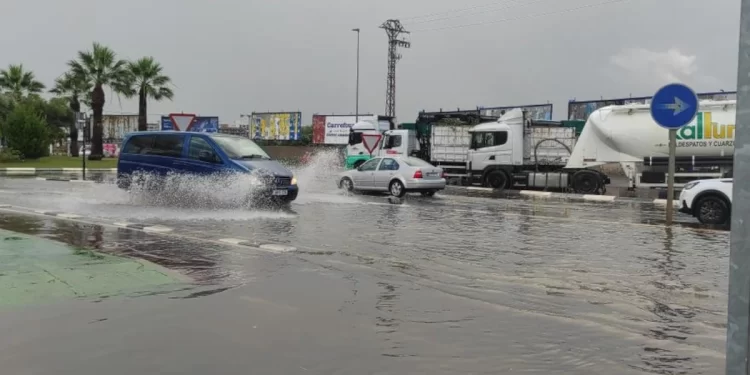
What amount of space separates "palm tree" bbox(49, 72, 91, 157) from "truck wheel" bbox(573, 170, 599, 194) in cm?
3866

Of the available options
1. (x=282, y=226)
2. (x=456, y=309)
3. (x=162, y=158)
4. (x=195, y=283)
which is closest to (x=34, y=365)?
(x=195, y=283)

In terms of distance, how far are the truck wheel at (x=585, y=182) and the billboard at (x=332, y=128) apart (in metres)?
40.1

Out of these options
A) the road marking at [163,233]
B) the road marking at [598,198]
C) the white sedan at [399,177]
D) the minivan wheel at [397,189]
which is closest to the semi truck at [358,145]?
the white sedan at [399,177]

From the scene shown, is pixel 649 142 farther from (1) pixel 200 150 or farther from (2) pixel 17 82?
(2) pixel 17 82

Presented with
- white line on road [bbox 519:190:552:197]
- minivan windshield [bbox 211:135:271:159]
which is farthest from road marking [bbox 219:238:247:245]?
white line on road [bbox 519:190:552:197]

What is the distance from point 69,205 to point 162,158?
2.51m

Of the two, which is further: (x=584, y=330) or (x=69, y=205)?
(x=69, y=205)

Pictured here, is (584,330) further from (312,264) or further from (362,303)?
(312,264)

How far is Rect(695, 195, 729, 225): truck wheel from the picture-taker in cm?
→ 1393

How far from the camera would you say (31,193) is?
789 inches

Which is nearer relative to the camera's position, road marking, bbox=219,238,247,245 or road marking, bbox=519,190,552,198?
road marking, bbox=219,238,247,245

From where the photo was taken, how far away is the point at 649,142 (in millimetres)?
22672

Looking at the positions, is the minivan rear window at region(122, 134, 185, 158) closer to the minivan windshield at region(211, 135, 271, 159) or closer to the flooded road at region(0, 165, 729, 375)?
the minivan windshield at region(211, 135, 271, 159)

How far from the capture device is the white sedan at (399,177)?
847 inches
